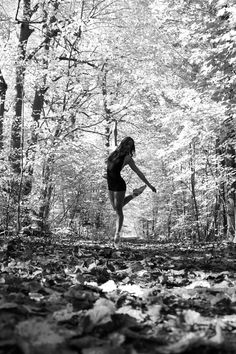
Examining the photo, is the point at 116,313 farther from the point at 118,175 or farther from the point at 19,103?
the point at 19,103

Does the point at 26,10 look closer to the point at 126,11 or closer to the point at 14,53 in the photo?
the point at 14,53

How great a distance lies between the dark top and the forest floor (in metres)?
2.89

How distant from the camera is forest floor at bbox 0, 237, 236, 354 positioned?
1.25 meters

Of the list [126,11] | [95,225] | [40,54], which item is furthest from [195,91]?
[95,225]

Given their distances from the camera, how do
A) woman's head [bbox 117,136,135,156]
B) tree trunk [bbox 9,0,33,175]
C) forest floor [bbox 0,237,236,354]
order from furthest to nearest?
tree trunk [bbox 9,0,33,175] < woman's head [bbox 117,136,135,156] < forest floor [bbox 0,237,236,354]

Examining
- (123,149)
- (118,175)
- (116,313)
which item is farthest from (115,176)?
(116,313)

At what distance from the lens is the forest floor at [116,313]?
4.10 ft

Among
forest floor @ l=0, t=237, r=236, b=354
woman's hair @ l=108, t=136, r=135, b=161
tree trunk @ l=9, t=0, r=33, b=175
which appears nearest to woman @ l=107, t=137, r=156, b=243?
woman's hair @ l=108, t=136, r=135, b=161

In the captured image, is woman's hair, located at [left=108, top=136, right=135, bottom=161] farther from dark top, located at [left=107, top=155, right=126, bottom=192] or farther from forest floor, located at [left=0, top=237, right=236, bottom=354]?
forest floor, located at [left=0, top=237, right=236, bottom=354]

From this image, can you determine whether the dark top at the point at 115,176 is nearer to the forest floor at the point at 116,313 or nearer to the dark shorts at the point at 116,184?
the dark shorts at the point at 116,184

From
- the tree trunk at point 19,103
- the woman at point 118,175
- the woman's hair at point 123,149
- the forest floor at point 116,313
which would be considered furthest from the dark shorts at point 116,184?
the forest floor at point 116,313

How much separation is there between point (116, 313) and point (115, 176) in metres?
4.67

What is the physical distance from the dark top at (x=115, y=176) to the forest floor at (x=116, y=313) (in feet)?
9.49

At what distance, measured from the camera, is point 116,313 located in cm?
174
